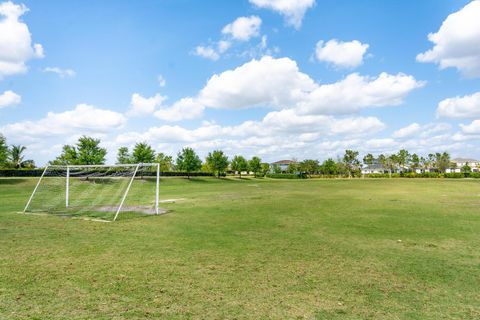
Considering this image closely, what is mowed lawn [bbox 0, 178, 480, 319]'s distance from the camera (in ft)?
16.2

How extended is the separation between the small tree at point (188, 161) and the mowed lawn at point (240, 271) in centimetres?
5363

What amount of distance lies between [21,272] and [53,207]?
47.6 ft

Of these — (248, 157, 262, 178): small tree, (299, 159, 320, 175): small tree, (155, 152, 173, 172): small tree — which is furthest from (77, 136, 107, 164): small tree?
(299, 159, 320, 175): small tree

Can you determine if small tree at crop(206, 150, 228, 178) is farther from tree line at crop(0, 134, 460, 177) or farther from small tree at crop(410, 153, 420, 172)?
small tree at crop(410, 153, 420, 172)

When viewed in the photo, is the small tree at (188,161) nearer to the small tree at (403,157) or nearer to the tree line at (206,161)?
the tree line at (206,161)

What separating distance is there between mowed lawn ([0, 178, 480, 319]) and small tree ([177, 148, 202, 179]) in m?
53.6

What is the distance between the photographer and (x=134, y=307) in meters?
4.97

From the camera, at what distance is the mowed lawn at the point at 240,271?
16.2 feet

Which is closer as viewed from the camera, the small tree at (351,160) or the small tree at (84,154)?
the small tree at (84,154)

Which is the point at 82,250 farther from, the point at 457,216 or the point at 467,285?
the point at 457,216

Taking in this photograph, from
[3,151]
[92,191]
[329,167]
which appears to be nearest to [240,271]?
[92,191]

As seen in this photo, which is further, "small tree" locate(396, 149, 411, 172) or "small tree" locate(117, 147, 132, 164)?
"small tree" locate(396, 149, 411, 172)

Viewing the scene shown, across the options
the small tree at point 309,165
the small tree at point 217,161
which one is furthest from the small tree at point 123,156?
the small tree at point 309,165

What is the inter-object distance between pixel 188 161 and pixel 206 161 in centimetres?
1292
